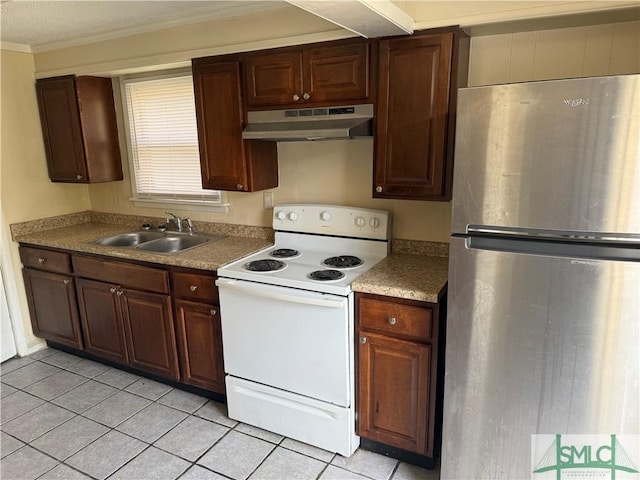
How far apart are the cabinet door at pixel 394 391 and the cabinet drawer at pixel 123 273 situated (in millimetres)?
1325

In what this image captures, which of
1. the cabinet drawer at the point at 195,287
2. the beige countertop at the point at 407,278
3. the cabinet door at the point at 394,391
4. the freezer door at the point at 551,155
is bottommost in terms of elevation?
the cabinet door at the point at 394,391

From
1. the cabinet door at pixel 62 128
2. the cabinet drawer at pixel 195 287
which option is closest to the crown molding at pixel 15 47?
the cabinet door at pixel 62 128

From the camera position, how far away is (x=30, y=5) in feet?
7.78

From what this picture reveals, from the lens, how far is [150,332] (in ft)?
9.30

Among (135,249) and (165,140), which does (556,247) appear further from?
(165,140)

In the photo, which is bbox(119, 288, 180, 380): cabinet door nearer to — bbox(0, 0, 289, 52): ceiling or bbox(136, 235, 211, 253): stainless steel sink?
bbox(136, 235, 211, 253): stainless steel sink

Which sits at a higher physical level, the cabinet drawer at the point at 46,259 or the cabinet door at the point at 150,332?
the cabinet drawer at the point at 46,259

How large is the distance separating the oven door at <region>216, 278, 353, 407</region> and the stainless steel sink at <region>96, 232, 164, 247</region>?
1.27 meters

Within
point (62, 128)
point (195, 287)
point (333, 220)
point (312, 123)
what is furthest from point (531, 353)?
point (62, 128)

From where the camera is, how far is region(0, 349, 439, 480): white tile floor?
7.23 ft

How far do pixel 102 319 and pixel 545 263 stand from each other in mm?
2770

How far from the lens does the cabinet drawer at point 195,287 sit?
2.53 metres

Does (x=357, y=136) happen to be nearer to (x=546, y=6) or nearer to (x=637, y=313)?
(x=546, y=6)

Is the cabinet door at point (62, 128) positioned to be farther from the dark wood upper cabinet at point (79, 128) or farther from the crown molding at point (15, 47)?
the crown molding at point (15, 47)
